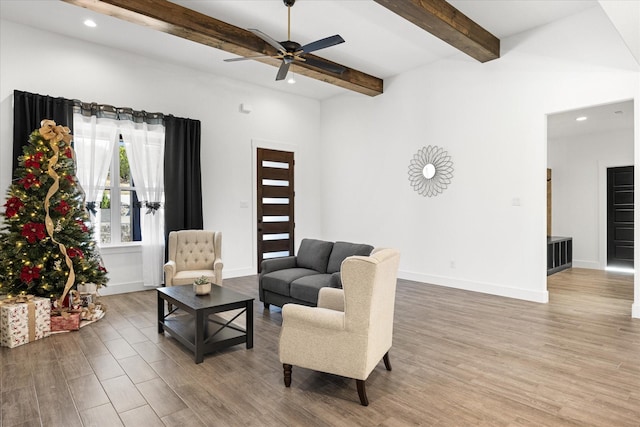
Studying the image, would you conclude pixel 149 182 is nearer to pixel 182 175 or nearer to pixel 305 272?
pixel 182 175

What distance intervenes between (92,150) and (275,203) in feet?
11.0

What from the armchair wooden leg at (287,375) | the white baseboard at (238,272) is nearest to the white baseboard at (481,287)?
the white baseboard at (238,272)

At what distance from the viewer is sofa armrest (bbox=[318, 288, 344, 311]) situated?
3.00 metres

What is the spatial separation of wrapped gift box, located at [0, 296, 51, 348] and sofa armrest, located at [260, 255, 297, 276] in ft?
7.46

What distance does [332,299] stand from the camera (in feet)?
9.98

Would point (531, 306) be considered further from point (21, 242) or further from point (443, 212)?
point (21, 242)

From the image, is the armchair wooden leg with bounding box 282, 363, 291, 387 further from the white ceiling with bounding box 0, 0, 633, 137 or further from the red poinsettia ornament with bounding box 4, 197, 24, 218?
the white ceiling with bounding box 0, 0, 633, 137

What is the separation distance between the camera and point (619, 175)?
7.65 metres

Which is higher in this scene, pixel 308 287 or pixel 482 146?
pixel 482 146

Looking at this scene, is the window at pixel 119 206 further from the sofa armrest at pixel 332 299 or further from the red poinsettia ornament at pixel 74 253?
the sofa armrest at pixel 332 299

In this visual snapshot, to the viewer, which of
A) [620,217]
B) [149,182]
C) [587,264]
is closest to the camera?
[149,182]

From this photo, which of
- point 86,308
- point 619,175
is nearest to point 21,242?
point 86,308

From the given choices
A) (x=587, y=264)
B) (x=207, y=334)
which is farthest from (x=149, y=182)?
(x=587, y=264)

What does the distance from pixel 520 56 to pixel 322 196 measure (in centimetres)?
457
